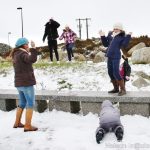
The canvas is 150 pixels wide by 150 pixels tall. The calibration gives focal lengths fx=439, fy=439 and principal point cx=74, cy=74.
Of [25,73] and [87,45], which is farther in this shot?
[87,45]

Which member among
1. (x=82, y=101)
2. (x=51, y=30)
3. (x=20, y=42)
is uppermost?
(x=51, y=30)

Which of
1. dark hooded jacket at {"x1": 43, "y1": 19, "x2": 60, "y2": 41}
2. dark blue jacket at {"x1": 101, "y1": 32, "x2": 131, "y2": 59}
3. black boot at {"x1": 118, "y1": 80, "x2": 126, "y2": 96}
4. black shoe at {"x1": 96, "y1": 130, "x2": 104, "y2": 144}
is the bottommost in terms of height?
black shoe at {"x1": 96, "y1": 130, "x2": 104, "y2": 144}

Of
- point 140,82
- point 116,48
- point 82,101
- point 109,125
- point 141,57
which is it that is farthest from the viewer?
point 141,57

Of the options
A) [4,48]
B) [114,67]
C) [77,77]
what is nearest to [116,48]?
[114,67]

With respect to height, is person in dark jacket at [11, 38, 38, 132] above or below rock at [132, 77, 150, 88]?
above

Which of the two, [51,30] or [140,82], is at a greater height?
[51,30]

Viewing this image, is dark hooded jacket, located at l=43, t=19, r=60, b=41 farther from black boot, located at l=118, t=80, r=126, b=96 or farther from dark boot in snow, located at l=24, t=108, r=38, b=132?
dark boot in snow, located at l=24, t=108, r=38, b=132

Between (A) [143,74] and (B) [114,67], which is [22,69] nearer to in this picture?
(B) [114,67]

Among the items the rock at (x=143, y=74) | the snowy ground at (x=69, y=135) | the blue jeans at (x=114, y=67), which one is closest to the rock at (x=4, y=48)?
the rock at (x=143, y=74)

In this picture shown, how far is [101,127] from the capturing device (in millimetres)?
7203

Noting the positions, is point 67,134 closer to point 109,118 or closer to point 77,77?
point 109,118

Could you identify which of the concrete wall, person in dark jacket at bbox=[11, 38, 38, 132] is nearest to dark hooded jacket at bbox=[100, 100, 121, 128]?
the concrete wall

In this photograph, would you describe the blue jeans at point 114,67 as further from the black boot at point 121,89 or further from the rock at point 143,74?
the rock at point 143,74

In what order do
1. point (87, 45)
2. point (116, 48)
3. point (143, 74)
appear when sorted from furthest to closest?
1. point (87, 45)
2. point (143, 74)
3. point (116, 48)
